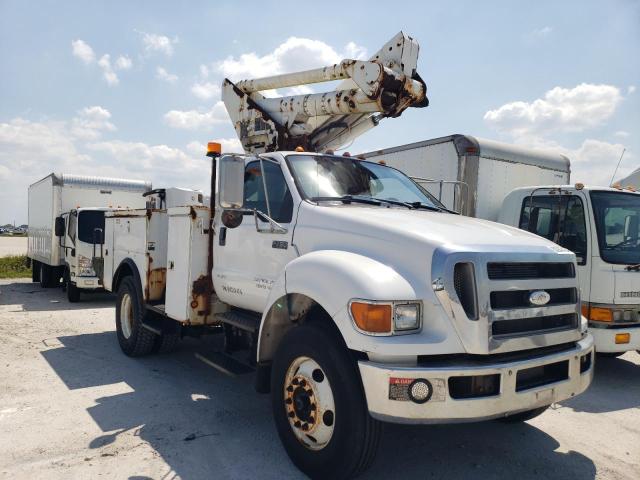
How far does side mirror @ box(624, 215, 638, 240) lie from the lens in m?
6.01

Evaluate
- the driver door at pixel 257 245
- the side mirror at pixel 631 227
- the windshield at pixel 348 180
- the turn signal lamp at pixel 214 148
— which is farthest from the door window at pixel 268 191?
the side mirror at pixel 631 227

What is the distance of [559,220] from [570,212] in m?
0.16

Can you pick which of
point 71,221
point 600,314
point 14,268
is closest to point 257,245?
point 600,314

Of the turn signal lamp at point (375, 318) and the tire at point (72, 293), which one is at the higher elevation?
the turn signal lamp at point (375, 318)

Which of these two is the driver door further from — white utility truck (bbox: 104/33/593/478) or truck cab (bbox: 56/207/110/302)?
truck cab (bbox: 56/207/110/302)

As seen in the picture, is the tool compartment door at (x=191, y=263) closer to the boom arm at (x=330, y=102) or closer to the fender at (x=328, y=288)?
the fender at (x=328, y=288)

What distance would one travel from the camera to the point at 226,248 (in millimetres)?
4805

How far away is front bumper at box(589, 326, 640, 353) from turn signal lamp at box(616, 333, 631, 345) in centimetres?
1

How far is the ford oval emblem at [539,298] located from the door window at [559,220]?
3.02m

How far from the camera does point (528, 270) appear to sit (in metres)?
3.28

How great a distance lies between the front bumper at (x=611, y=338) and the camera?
5.51m

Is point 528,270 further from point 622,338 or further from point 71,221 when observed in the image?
point 71,221

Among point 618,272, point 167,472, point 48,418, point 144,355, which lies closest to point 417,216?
point 167,472

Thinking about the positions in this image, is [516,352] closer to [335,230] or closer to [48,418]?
[335,230]
